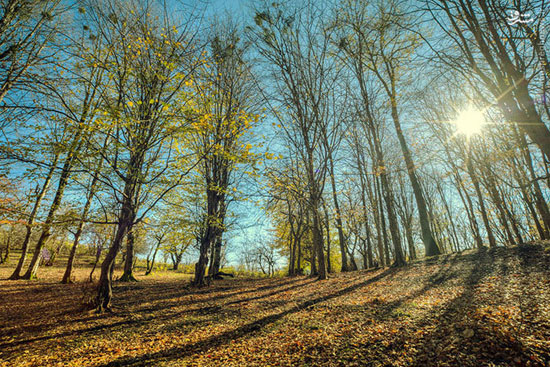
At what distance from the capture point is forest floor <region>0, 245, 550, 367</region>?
2.83 m

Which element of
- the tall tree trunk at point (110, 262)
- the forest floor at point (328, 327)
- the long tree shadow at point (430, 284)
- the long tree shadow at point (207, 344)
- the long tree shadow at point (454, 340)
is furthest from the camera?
the tall tree trunk at point (110, 262)

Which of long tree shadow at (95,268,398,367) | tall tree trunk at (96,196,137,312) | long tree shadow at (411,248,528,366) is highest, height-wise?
tall tree trunk at (96,196,137,312)

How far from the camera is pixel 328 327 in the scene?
402 centimetres

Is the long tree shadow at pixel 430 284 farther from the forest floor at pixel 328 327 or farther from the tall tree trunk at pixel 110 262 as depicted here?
the tall tree trunk at pixel 110 262

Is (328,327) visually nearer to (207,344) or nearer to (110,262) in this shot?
(207,344)

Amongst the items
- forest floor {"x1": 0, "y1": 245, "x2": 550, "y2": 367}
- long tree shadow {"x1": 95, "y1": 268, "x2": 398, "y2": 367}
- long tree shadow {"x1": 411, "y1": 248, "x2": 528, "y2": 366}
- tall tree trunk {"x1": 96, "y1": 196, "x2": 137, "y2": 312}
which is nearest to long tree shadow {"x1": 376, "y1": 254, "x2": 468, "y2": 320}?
forest floor {"x1": 0, "y1": 245, "x2": 550, "y2": 367}

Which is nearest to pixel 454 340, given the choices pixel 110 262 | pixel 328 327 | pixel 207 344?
pixel 328 327

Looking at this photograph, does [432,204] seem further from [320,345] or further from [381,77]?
[320,345]

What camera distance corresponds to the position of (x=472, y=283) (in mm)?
5324

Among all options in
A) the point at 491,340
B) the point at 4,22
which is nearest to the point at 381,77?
the point at 491,340

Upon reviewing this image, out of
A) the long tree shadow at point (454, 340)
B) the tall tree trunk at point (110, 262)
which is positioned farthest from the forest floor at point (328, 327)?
the tall tree trunk at point (110, 262)

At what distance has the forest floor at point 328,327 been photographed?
2.83m

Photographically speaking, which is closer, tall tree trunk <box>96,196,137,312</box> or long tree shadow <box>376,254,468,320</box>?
long tree shadow <box>376,254,468,320</box>

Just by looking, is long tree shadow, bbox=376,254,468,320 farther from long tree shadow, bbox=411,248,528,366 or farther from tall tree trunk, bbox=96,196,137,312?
tall tree trunk, bbox=96,196,137,312
